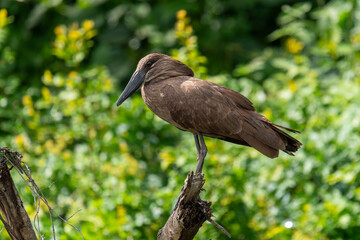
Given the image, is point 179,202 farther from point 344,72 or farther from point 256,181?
point 344,72

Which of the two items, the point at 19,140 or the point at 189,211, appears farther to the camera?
the point at 19,140

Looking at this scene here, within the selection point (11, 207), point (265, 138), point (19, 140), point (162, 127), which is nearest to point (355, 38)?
point (162, 127)

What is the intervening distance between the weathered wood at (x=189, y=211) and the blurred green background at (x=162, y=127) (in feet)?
3.84

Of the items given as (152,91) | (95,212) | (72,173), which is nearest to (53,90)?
(72,173)

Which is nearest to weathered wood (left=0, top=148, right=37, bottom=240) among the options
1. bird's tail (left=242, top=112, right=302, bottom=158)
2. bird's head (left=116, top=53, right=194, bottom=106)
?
bird's head (left=116, top=53, right=194, bottom=106)

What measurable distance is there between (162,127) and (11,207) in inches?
102

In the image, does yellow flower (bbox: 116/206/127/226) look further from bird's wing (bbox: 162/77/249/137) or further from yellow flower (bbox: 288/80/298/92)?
yellow flower (bbox: 288/80/298/92)

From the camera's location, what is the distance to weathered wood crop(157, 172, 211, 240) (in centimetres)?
292

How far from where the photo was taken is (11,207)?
2.62 metres

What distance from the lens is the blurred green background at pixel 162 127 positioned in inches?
169

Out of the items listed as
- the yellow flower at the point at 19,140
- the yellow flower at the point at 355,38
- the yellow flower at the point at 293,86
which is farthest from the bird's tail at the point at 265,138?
the yellow flower at the point at 355,38

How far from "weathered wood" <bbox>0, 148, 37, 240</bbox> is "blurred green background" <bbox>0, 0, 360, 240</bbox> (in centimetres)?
125

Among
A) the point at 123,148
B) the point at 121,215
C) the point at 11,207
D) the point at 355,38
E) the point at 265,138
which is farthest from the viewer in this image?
the point at 355,38

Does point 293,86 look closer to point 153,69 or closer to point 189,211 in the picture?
point 153,69
